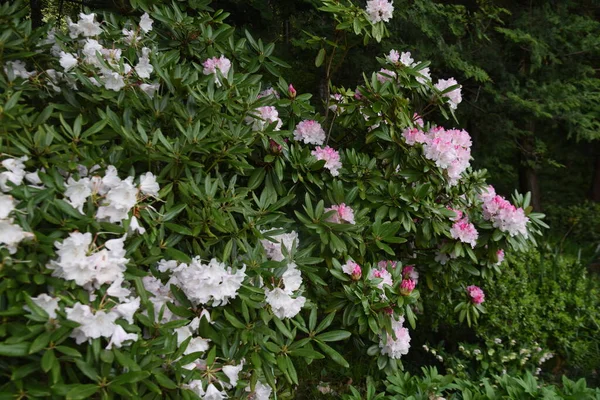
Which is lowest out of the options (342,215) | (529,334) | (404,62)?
(529,334)

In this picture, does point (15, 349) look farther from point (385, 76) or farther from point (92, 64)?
point (385, 76)

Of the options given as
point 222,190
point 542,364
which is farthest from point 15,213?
point 542,364

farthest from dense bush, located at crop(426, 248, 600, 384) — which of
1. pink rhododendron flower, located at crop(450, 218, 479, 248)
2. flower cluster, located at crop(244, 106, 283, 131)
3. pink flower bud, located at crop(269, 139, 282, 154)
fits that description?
flower cluster, located at crop(244, 106, 283, 131)

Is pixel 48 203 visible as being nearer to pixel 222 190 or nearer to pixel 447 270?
pixel 222 190

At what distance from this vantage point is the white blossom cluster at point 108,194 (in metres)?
1.48

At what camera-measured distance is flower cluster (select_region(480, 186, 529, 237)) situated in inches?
92.2

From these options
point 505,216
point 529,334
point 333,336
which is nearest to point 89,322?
point 333,336

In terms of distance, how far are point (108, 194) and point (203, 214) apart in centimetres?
33

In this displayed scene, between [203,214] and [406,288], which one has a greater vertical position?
[203,214]

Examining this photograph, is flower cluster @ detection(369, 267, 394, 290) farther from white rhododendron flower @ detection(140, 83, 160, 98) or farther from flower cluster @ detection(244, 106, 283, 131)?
white rhododendron flower @ detection(140, 83, 160, 98)

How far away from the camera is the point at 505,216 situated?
2.36 meters

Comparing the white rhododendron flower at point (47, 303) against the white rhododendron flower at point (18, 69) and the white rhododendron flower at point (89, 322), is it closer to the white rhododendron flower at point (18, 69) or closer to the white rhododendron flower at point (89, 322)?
the white rhododendron flower at point (89, 322)

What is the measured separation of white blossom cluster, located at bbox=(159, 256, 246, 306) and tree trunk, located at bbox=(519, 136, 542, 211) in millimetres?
3744

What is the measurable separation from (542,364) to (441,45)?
2105mm
